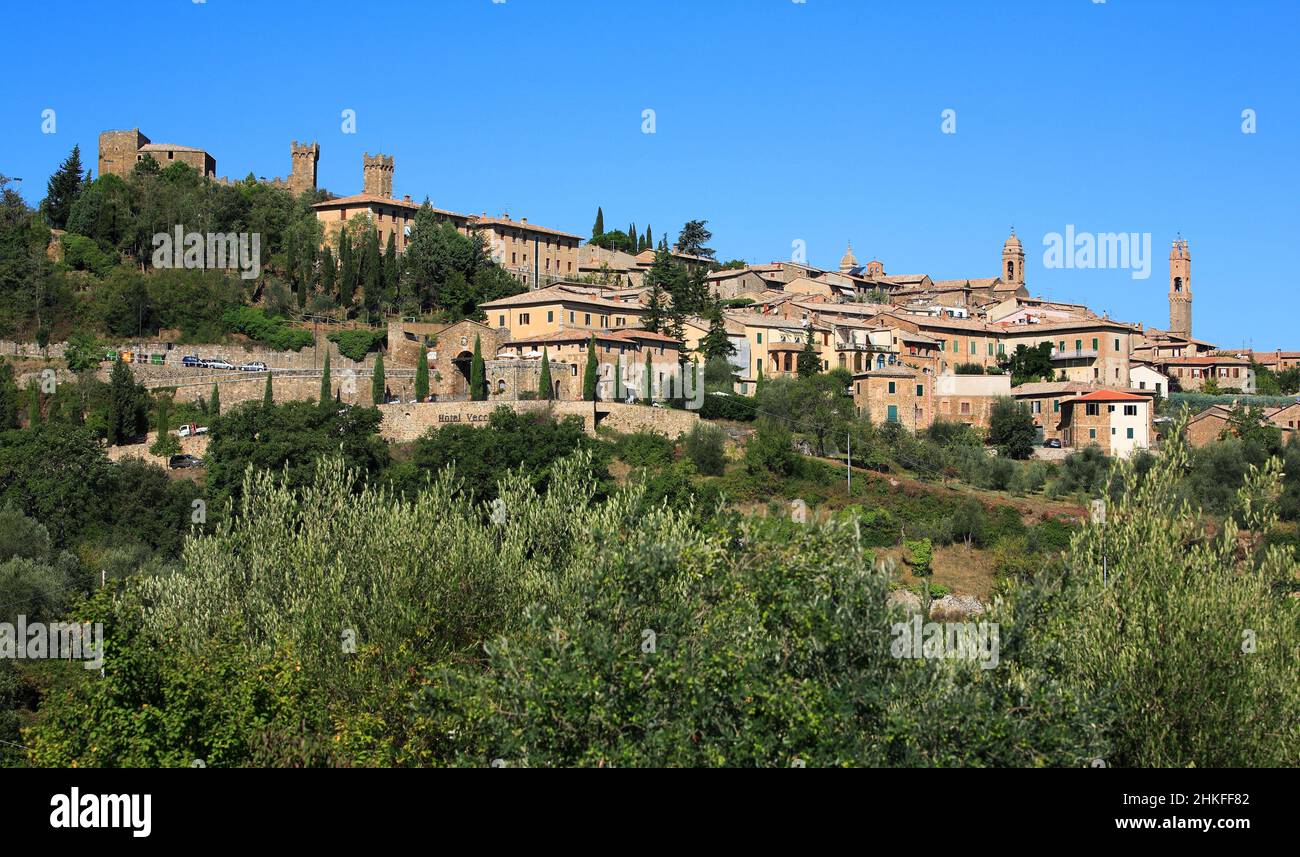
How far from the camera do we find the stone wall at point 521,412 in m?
53.6

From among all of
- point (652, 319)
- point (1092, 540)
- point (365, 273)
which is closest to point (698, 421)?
point (652, 319)

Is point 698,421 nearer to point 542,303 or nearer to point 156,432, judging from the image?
point 542,303

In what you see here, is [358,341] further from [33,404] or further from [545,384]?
[33,404]

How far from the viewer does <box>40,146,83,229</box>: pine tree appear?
76.8m

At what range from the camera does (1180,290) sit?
11012cm

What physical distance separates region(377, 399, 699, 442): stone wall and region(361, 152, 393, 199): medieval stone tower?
1460 inches

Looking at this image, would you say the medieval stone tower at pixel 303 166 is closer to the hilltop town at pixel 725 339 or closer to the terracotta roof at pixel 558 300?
the hilltop town at pixel 725 339

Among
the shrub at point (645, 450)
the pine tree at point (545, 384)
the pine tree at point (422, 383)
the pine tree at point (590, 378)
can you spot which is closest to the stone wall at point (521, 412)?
the shrub at point (645, 450)

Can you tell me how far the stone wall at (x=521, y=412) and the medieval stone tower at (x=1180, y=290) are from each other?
66.9 meters

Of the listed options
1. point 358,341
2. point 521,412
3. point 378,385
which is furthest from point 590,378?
point 358,341

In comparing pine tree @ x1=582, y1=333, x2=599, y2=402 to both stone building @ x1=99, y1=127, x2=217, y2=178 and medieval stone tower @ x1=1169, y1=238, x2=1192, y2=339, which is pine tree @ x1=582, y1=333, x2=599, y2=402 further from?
medieval stone tower @ x1=1169, y1=238, x2=1192, y2=339

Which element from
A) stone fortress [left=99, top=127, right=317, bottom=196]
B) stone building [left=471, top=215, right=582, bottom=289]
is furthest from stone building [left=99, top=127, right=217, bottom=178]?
stone building [left=471, top=215, right=582, bottom=289]

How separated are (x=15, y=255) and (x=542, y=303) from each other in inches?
1003

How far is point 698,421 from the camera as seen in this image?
177 feet
